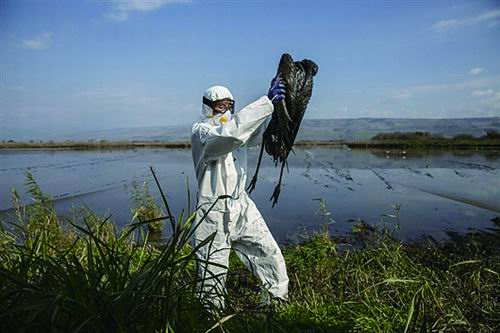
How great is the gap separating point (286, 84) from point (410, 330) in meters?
2.13

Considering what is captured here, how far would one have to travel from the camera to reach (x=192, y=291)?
177cm

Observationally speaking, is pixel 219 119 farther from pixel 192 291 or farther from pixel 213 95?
pixel 192 291

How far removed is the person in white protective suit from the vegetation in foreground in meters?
0.27

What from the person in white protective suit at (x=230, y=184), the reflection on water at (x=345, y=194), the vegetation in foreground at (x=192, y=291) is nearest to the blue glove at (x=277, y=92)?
the person in white protective suit at (x=230, y=184)

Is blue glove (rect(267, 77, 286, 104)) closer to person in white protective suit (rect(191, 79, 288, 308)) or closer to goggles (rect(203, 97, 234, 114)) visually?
person in white protective suit (rect(191, 79, 288, 308))

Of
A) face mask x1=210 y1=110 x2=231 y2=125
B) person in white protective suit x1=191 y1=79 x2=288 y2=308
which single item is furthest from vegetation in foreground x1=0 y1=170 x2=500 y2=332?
face mask x1=210 y1=110 x2=231 y2=125

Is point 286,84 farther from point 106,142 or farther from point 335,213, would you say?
point 106,142

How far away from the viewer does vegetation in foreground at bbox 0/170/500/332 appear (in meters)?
1.52

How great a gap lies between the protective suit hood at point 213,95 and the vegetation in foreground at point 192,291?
3.84 ft

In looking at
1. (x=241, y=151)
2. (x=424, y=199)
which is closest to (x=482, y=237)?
(x=424, y=199)

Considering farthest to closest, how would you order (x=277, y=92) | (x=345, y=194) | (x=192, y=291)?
(x=345, y=194) < (x=277, y=92) < (x=192, y=291)

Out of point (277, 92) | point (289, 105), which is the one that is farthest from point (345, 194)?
point (277, 92)

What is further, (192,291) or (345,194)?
(345,194)

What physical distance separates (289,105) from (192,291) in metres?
2.12
